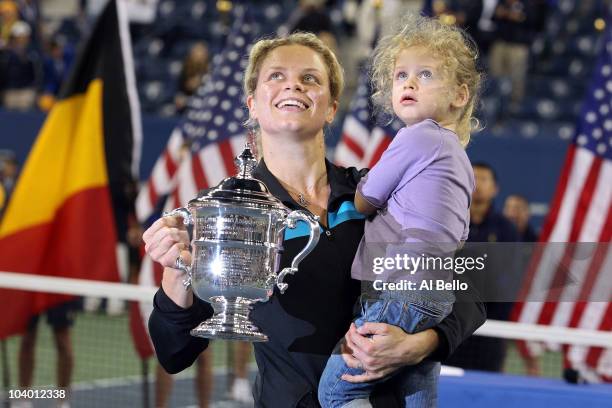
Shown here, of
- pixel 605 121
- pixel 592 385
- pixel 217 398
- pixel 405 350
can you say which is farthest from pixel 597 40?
pixel 405 350

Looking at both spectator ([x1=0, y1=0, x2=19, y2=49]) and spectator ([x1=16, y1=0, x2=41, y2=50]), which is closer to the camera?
spectator ([x1=0, y1=0, x2=19, y2=49])

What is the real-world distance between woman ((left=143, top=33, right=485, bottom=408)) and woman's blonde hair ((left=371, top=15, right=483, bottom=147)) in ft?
0.54

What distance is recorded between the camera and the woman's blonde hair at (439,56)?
280 cm

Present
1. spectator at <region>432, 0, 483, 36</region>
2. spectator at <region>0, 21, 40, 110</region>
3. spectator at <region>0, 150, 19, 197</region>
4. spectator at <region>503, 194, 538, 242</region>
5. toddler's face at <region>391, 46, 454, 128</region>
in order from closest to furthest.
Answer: toddler's face at <region>391, 46, 454, 128</region>, spectator at <region>503, 194, 538, 242</region>, spectator at <region>0, 150, 19, 197</region>, spectator at <region>0, 21, 40, 110</region>, spectator at <region>432, 0, 483, 36</region>

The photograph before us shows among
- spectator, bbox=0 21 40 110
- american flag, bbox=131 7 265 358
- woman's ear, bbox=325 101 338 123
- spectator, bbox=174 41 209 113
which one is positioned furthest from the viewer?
spectator, bbox=0 21 40 110

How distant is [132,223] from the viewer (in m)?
8.12

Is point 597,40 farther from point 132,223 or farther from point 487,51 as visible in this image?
point 132,223

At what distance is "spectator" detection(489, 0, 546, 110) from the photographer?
12828mm

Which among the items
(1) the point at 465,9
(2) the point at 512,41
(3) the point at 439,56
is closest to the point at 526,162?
(2) the point at 512,41

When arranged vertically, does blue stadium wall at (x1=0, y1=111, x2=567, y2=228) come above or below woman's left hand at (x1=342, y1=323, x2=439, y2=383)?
above

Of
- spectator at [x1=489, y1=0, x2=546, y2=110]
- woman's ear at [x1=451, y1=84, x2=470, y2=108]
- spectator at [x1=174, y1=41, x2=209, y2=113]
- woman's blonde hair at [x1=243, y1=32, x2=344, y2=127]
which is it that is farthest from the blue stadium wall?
woman's ear at [x1=451, y1=84, x2=470, y2=108]

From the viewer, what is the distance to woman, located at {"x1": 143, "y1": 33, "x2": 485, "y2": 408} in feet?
8.74

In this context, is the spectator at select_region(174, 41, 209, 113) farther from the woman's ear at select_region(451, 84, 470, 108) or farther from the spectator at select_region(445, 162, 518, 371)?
the woman's ear at select_region(451, 84, 470, 108)

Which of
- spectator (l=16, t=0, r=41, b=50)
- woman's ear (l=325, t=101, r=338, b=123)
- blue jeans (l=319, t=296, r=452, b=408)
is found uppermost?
spectator (l=16, t=0, r=41, b=50)
